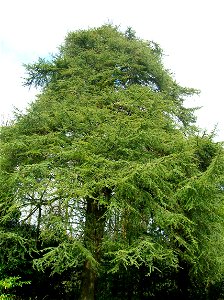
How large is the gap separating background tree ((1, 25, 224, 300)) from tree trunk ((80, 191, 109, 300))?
0.10ft

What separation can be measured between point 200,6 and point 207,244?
260 inches

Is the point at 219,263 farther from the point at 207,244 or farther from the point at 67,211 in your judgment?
the point at 67,211

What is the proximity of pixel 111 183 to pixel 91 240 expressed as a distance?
1783 millimetres

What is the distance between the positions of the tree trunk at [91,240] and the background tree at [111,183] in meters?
0.03

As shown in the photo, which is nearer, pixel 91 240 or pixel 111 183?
pixel 111 183

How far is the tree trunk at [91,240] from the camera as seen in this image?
31.3 feet

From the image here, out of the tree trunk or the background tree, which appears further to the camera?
the tree trunk

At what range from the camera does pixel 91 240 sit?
9.55m

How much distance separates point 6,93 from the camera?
18.7 meters

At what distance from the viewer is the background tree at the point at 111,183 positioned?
8.99 meters

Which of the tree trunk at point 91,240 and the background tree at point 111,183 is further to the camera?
the tree trunk at point 91,240

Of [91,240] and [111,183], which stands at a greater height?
[111,183]

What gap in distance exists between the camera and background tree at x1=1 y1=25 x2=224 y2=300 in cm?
899

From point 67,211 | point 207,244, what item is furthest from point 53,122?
point 207,244
